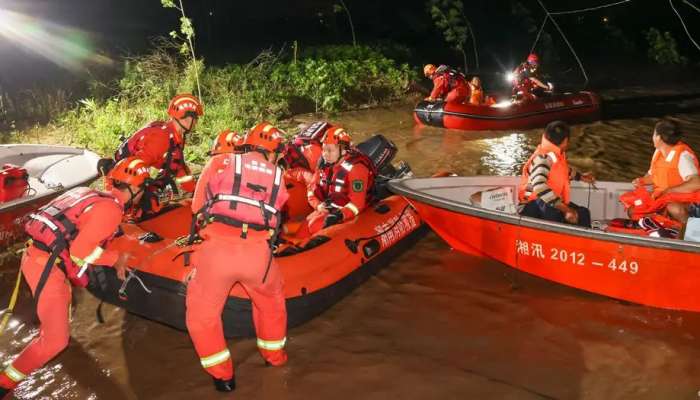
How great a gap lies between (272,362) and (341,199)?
1.81 meters

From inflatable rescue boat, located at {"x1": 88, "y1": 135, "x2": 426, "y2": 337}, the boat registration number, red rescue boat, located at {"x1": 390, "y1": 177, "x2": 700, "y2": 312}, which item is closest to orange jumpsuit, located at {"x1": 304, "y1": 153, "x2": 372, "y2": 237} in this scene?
inflatable rescue boat, located at {"x1": 88, "y1": 135, "x2": 426, "y2": 337}

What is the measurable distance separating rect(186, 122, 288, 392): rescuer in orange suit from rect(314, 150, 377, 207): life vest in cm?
170

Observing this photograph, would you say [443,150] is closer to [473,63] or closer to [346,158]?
[346,158]

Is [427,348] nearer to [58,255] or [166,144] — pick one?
[58,255]

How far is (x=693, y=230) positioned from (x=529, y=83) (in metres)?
8.04

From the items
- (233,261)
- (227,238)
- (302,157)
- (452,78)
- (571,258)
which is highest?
(452,78)

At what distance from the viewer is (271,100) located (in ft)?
40.1

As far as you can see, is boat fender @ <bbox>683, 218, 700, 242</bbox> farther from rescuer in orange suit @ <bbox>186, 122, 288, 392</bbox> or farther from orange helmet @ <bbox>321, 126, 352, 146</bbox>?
rescuer in orange suit @ <bbox>186, 122, 288, 392</bbox>

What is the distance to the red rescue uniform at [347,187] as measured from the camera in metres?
5.36

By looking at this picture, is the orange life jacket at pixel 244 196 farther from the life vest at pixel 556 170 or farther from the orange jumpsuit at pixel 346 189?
the life vest at pixel 556 170

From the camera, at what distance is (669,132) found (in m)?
4.58

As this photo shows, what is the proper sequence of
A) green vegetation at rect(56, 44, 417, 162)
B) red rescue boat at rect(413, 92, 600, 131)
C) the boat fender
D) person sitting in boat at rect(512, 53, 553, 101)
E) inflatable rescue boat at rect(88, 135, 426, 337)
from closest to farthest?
inflatable rescue boat at rect(88, 135, 426, 337), the boat fender, green vegetation at rect(56, 44, 417, 162), red rescue boat at rect(413, 92, 600, 131), person sitting in boat at rect(512, 53, 553, 101)

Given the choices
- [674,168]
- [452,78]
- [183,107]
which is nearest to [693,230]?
[674,168]

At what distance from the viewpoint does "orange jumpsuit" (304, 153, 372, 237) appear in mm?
5359
